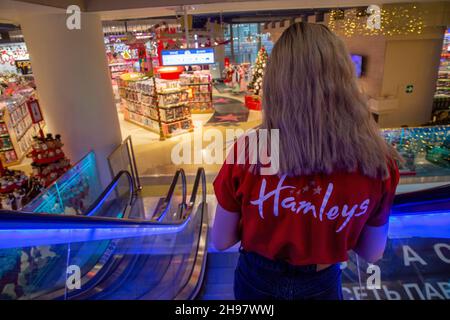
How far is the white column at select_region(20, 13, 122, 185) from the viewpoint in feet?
16.7

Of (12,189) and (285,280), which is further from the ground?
(285,280)

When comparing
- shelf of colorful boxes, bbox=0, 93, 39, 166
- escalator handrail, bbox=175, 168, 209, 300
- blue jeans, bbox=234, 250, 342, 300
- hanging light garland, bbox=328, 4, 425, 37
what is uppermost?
hanging light garland, bbox=328, 4, 425, 37

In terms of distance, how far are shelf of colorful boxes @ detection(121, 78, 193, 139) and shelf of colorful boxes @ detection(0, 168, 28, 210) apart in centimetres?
614

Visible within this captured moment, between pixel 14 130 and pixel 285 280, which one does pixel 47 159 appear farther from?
pixel 285 280

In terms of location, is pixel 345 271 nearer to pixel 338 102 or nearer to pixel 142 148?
pixel 338 102

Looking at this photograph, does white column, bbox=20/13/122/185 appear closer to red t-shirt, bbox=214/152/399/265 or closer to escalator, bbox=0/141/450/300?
escalator, bbox=0/141/450/300

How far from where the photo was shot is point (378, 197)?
1097 mm

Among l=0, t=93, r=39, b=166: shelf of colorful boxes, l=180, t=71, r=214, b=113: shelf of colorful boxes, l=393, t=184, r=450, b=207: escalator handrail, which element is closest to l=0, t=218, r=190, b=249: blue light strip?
l=393, t=184, r=450, b=207: escalator handrail

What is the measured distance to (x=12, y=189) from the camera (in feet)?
13.6

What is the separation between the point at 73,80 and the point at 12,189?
83.5 inches

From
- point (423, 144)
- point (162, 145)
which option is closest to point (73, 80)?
point (162, 145)

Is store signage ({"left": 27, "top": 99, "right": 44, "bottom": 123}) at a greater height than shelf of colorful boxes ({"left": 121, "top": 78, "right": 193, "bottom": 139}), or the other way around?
store signage ({"left": 27, "top": 99, "right": 44, "bottom": 123})

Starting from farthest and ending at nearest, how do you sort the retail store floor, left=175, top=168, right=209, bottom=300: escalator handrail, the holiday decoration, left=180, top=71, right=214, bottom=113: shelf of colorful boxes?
left=180, top=71, right=214, bottom=113: shelf of colorful boxes, the retail store floor, the holiday decoration, left=175, top=168, right=209, bottom=300: escalator handrail

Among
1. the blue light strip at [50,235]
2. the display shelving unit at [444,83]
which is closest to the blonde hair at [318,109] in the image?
the blue light strip at [50,235]
